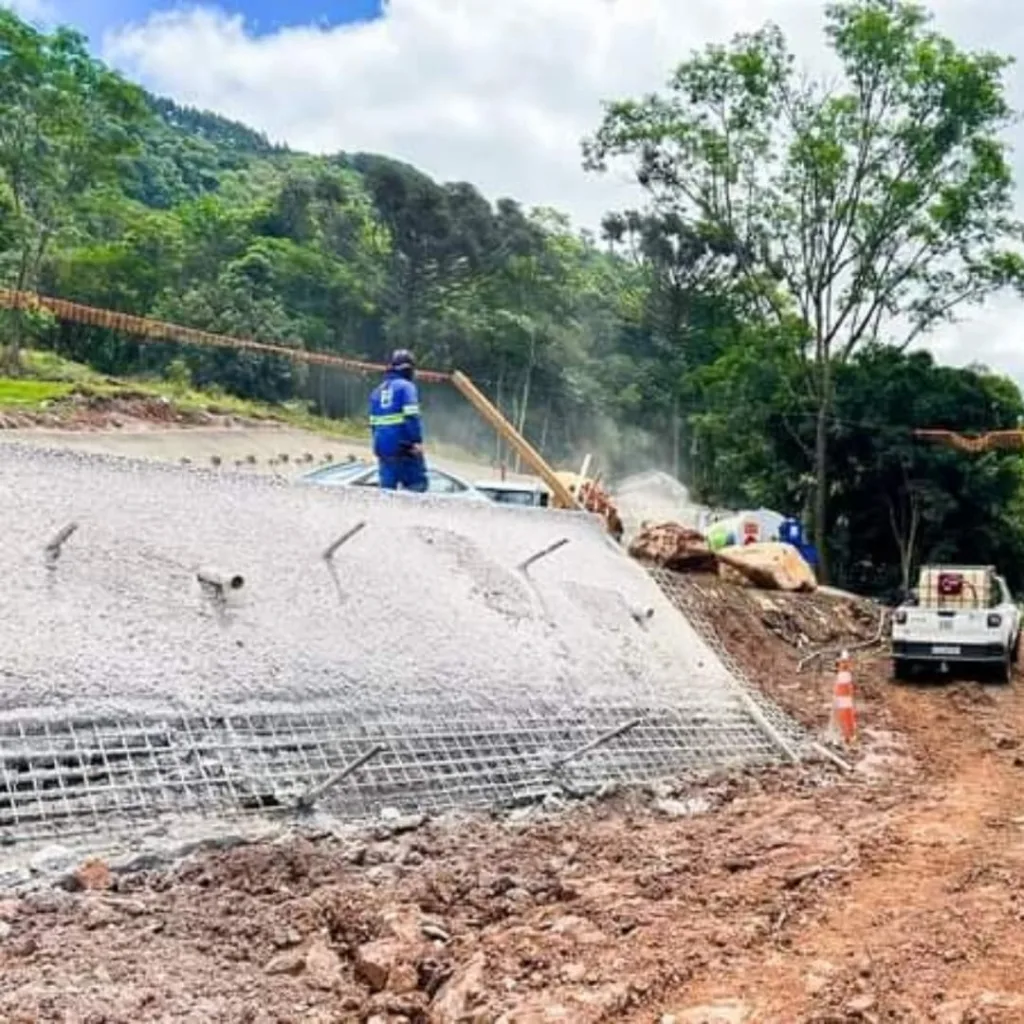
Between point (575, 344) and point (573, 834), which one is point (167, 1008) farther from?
point (575, 344)

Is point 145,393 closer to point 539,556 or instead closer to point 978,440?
point 978,440

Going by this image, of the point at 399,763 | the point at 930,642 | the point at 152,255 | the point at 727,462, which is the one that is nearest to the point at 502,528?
the point at 399,763

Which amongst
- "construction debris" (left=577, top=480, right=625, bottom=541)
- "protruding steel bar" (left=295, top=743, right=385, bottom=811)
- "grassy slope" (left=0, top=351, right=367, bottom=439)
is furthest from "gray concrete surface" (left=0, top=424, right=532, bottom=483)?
"protruding steel bar" (left=295, top=743, right=385, bottom=811)

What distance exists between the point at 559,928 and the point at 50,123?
32.5 m

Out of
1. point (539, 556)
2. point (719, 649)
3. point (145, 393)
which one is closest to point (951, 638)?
point (719, 649)

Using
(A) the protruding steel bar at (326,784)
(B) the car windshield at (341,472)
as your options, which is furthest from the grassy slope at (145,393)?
(A) the protruding steel bar at (326,784)

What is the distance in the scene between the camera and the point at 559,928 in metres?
4.97

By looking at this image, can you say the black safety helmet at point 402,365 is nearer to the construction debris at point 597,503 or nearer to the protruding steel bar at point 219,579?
the protruding steel bar at point 219,579

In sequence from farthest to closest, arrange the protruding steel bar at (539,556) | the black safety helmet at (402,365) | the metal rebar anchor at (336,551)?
the black safety helmet at (402,365) < the protruding steel bar at (539,556) < the metal rebar anchor at (336,551)

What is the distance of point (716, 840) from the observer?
21.9 feet

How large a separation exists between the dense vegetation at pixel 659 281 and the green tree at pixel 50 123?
0.07 metres

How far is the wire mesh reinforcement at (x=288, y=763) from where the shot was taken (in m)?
5.64

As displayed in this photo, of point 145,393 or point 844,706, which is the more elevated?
point 145,393

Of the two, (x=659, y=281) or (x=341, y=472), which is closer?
(x=341, y=472)
